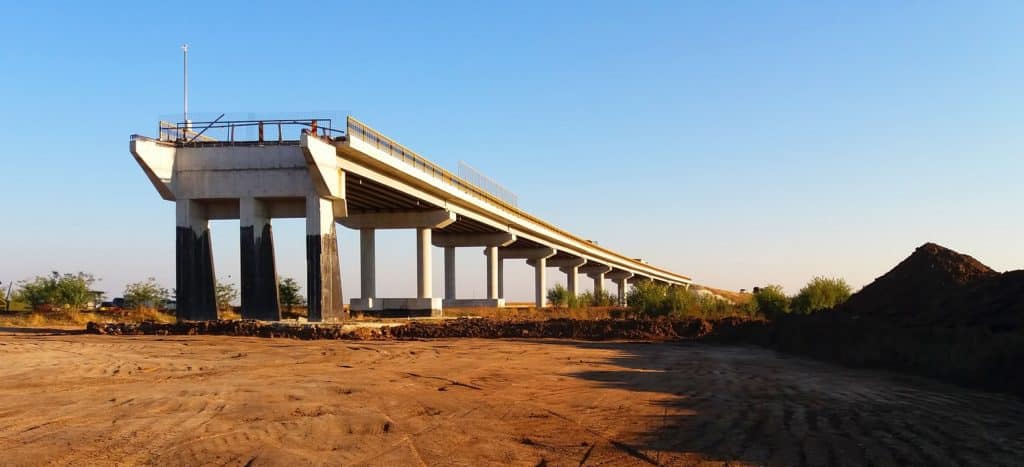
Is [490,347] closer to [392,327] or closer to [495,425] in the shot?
[392,327]

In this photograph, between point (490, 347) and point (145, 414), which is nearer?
point (145, 414)

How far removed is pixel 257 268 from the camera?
34250 millimetres

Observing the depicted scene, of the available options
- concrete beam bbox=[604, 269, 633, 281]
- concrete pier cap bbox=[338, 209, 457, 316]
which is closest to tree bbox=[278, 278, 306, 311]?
concrete pier cap bbox=[338, 209, 457, 316]

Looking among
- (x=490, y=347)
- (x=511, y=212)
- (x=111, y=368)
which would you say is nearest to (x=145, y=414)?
(x=111, y=368)

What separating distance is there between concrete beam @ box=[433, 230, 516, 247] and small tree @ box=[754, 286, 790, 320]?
31339mm

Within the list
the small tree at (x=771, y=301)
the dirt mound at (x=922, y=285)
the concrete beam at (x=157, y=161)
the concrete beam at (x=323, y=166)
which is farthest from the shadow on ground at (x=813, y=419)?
the concrete beam at (x=157, y=161)

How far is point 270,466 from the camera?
6.68 m

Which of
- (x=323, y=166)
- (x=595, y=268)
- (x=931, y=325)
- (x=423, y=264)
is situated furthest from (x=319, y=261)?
(x=595, y=268)

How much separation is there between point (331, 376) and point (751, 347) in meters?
13.4

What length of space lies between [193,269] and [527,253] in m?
49.9

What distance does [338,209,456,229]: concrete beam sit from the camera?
49.0 metres

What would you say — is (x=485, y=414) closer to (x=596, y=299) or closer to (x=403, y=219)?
(x=403, y=219)

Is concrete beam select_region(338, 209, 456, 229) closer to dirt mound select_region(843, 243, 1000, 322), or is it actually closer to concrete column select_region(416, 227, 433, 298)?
concrete column select_region(416, 227, 433, 298)

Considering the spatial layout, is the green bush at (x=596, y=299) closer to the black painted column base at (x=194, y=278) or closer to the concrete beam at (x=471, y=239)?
the concrete beam at (x=471, y=239)
